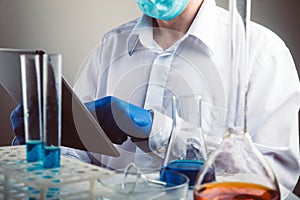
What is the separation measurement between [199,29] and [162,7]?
11cm

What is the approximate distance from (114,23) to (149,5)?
0.72m

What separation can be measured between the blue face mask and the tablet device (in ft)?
1.36

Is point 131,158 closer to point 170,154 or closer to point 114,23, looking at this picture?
point 170,154

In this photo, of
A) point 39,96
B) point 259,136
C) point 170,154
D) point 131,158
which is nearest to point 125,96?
point 131,158

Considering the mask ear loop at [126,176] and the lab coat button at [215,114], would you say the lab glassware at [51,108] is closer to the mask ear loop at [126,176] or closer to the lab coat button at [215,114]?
the mask ear loop at [126,176]

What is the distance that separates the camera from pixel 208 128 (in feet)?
3.85

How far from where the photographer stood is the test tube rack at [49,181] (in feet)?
1.67

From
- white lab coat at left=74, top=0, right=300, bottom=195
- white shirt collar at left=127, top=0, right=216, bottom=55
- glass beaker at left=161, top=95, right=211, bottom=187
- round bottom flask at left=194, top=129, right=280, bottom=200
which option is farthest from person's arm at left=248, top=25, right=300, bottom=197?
round bottom flask at left=194, top=129, right=280, bottom=200

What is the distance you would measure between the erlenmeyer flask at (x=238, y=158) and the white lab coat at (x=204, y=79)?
0.43 meters

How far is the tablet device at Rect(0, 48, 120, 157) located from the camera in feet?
2.45

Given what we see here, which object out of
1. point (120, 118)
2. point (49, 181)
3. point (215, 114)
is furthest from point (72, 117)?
point (215, 114)

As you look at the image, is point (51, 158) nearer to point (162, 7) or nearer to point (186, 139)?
point (186, 139)

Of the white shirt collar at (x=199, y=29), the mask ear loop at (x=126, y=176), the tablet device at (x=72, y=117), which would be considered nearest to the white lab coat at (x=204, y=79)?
the white shirt collar at (x=199, y=29)

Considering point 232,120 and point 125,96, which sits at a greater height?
point 232,120
